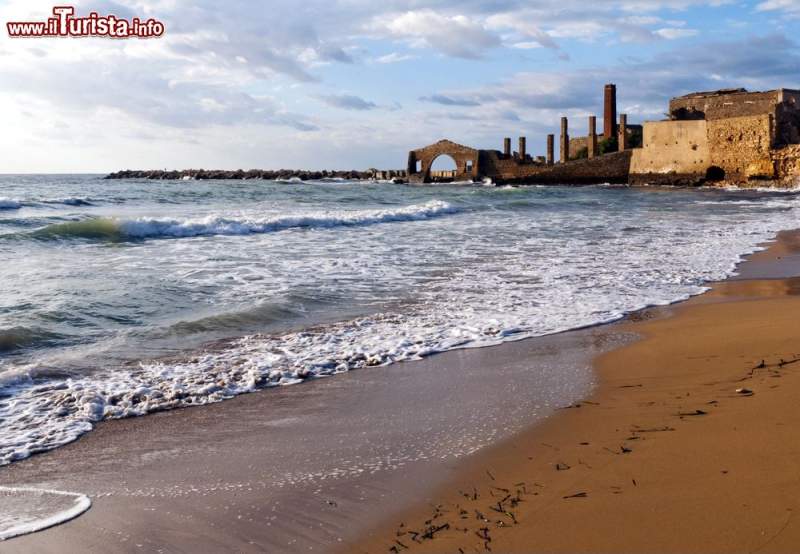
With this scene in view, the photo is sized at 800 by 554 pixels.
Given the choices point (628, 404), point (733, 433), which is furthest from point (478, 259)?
point (733, 433)

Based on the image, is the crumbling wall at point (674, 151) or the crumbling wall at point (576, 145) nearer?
the crumbling wall at point (674, 151)

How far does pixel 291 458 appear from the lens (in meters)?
3.49

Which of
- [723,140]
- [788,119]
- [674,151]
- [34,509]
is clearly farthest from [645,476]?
[674,151]

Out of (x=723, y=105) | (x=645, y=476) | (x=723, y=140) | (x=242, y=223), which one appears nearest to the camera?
(x=645, y=476)

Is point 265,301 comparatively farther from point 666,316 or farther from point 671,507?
point 671,507

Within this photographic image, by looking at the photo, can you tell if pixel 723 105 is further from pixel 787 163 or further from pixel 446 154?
pixel 446 154

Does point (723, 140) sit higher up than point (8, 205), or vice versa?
point (723, 140)

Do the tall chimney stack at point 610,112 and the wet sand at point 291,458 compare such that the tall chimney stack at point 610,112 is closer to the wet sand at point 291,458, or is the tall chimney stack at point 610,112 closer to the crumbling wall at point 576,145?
the crumbling wall at point 576,145

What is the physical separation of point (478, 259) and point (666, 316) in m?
4.83

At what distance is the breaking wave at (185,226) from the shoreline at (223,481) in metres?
11.8

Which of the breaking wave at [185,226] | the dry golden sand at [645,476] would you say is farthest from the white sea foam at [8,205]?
the dry golden sand at [645,476]

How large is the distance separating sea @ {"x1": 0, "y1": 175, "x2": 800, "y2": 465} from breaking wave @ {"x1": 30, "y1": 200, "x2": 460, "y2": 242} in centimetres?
9

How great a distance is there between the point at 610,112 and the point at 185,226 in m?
42.3

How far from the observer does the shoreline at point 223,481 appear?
269 cm
